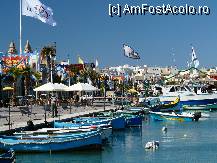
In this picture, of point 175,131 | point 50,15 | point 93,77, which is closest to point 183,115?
point 175,131

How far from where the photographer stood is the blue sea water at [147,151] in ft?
110

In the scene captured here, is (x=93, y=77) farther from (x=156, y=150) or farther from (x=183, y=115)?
(x=156, y=150)

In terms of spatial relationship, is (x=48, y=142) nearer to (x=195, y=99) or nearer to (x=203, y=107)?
(x=195, y=99)

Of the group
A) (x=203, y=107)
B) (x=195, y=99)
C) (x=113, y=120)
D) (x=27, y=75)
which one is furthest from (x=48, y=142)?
(x=203, y=107)

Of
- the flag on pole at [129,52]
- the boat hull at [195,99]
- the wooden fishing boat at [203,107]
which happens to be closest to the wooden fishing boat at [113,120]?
the flag on pole at [129,52]

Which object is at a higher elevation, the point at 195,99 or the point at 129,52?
the point at 129,52

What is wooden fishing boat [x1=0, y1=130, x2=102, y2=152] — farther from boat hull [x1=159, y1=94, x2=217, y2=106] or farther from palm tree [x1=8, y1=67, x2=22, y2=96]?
boat hull [x1=159, y1=94, x2=217, y2=106]

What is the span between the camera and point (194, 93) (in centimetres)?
8881

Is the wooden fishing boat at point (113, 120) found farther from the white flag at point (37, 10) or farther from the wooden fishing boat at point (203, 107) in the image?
the wooden fishing boat at point (203, 107)

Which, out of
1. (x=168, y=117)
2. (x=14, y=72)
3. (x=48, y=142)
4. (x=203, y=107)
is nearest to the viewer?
(x=48, y=142)

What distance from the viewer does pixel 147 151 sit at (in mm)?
37094

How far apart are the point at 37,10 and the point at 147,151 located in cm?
2258

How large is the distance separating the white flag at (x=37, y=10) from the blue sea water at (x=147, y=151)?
538 inches

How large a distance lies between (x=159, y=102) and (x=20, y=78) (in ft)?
78.1
